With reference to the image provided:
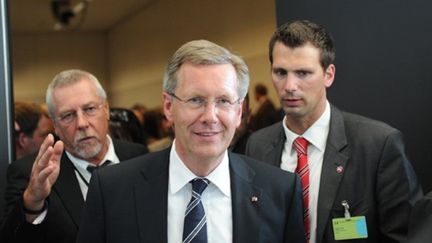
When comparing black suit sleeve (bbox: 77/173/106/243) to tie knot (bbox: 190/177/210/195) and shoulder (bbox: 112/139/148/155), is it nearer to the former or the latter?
tie knot (bbox: 190/177/210/195)

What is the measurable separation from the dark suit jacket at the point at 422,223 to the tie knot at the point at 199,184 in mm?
648

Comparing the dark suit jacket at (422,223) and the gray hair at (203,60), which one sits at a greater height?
the gray hair at (203,60)

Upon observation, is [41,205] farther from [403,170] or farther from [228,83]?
[403,170]

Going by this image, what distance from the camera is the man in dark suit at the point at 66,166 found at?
2342mm

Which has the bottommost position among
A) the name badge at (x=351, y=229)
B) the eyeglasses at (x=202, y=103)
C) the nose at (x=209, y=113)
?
the name badge at (x=351, y=229)

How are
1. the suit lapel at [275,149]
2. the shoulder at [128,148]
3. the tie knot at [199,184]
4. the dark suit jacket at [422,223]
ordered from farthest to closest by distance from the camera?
the shoulder at [128,148] < the suit lapel at [275,149] < the tie knot at [199,184] < the dark suit jacket at [422,223]

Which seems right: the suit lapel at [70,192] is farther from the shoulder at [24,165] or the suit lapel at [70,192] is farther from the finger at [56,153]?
the finger at [56,153]

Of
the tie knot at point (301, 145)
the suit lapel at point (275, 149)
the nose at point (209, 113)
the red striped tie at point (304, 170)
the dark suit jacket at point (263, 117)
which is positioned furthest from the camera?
the dark suit jacket at point (263, 117)

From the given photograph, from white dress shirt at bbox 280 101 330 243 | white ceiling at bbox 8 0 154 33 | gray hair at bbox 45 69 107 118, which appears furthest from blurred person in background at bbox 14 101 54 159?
white dress shirt at bbox 280 101 330 243

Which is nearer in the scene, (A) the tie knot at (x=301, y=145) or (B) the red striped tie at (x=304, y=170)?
(B) the red striped tie at (x=304, y=170)

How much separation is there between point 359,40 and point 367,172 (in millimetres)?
1038

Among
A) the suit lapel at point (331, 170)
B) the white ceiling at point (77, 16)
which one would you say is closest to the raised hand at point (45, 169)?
the suit lapel at point (331, 170)

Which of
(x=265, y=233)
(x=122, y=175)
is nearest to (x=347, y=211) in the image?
(x=265, y=233)

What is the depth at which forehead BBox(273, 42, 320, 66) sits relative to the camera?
239 cm
